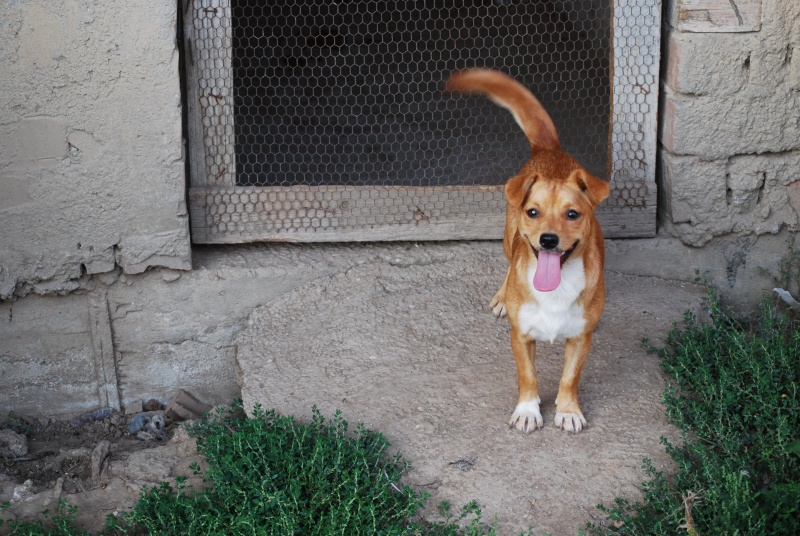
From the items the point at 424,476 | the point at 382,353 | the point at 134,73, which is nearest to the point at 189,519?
the point at 424,476

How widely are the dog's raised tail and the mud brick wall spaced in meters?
0.93

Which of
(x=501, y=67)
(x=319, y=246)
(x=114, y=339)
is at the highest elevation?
(x=501, y=67)

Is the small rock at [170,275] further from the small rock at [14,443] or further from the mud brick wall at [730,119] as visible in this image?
the mud brick wall at [730,119]

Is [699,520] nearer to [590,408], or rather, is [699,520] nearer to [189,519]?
[590,408]

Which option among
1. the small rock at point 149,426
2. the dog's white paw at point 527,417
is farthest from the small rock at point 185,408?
the dog's white paw at point 527,417

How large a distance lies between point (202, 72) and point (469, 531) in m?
2.78

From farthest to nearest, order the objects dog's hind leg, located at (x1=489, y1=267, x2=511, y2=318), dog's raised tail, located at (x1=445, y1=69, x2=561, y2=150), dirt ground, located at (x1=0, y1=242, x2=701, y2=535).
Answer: dog's hind leg, located at (x1=489, y1=267, x2=511, y2=318)
dog's raised tail, located at (x1=445, y1=69, x2=561, y2=150)
dirt ground, located at (x1=0, y1=242, x2=701, y2=535)

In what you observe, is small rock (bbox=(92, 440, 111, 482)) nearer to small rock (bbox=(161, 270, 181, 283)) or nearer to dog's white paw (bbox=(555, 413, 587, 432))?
small rock (bbox=(161, 270, 181, 283))

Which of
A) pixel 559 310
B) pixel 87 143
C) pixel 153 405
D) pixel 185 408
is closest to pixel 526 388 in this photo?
pixel 559 310

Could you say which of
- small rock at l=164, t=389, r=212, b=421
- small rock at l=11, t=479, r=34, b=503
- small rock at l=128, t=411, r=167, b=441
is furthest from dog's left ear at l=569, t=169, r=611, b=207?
small rock at l=11, t=479, r=34, b=503

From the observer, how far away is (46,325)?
504 centimetres

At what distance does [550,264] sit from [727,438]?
1.08 m

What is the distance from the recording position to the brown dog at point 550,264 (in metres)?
3.60

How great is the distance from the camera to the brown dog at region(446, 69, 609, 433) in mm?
3596
